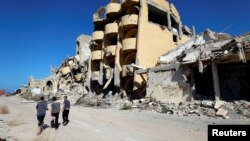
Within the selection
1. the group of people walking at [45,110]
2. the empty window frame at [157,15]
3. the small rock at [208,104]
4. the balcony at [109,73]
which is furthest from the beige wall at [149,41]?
the group of people walking at [45,110]

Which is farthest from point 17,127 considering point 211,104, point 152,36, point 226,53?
point 152,36

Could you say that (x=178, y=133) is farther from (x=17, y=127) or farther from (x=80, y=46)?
(x=80, y=46)

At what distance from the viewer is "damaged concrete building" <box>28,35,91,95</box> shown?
48.1 m

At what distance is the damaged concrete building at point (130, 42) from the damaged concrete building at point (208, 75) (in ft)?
17.7

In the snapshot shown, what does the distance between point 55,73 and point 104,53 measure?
99.2 ft

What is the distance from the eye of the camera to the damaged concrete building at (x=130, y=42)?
29.8m

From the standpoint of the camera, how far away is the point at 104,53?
3531 cm

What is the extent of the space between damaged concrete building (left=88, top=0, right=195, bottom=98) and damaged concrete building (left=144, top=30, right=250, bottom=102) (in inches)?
213

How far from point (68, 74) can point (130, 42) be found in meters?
26.6

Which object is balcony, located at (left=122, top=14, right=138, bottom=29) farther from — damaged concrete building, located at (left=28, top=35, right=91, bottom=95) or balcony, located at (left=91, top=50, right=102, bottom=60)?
damaged concrete building, located at (left=28, top=35, right=91, bottom=95)

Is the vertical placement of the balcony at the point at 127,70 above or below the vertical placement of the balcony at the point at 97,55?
below

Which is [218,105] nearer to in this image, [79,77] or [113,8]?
[113,8]

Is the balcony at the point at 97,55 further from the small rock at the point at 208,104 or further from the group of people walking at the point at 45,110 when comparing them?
the group of people walking at the point at 45,110

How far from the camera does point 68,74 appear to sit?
52.4m
